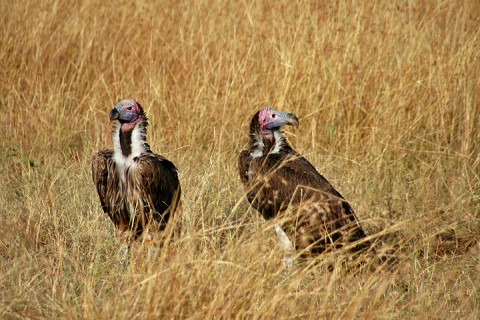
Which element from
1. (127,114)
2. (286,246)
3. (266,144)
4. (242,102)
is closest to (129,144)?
(127,114)

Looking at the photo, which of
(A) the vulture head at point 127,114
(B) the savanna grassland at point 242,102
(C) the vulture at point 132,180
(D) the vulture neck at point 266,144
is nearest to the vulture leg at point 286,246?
(B) the savanna grassland at point 242,102

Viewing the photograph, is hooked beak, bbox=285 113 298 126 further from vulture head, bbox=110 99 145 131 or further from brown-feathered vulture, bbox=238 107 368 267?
vulture head, bbox=110 99 145 131

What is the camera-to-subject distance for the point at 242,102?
288 inches

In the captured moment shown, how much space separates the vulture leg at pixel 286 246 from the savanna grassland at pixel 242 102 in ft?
1.10

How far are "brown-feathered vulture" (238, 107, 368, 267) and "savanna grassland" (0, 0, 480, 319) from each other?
219mm

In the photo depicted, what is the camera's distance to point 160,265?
389cm

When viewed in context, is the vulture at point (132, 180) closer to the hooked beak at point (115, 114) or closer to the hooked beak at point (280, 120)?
the hooked beak at point (115, 114)

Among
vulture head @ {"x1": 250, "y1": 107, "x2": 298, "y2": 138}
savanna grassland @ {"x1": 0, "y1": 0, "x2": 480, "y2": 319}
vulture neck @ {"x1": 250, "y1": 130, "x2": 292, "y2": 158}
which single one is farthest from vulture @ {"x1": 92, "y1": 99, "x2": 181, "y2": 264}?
vulture head @ {"x1": 250, "y1": 107, "x2": 298, "y2": 138}

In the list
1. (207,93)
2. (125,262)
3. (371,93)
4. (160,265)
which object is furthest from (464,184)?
(160,265)

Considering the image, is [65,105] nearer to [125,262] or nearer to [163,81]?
[163,81]

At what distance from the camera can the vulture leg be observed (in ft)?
14.6

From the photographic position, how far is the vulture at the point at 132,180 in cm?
530

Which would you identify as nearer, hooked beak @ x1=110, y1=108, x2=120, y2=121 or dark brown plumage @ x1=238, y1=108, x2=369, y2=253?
dark brown plumage @ x1=238, y1=108, x2=369, y2=253

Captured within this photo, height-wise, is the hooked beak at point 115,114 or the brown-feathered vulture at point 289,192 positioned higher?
the hooked beak at point 115,114
